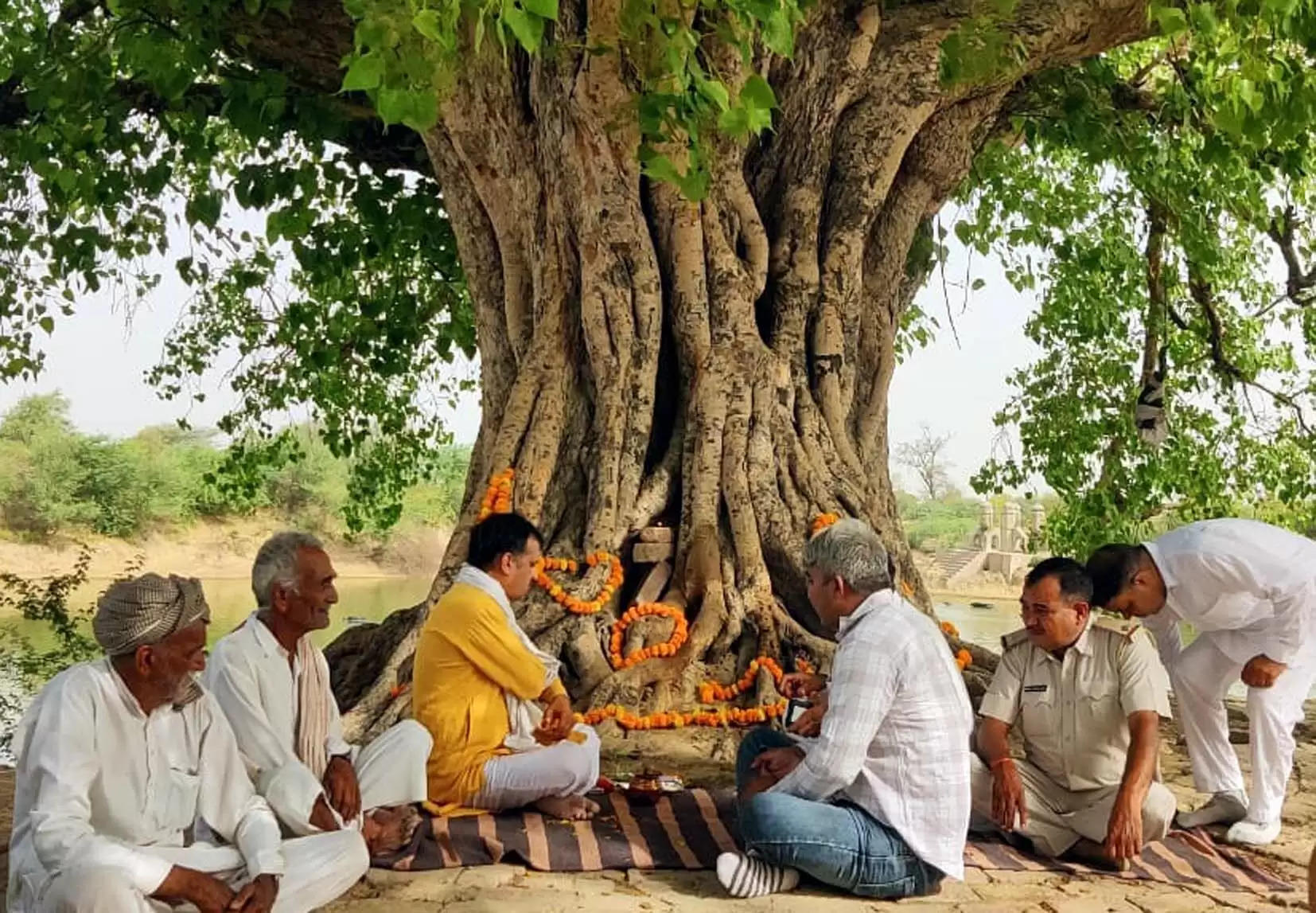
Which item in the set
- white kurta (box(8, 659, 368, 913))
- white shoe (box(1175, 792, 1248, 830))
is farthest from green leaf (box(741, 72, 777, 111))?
white shoe (box(1175, 792, 1248, 830))

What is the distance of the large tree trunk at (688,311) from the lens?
20.5 ft

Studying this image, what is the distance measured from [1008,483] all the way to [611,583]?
6.18 metres

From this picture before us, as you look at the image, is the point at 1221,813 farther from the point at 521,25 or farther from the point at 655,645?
the point at 521,25

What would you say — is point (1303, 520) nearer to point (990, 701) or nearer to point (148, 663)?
point (990, 701)

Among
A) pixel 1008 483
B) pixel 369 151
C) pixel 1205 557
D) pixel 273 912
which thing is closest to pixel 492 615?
pixel 273 912

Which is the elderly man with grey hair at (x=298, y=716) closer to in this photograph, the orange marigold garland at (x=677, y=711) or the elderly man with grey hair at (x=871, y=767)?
the elderly man with grey hair at (x=871, y=767)

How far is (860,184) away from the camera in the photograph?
23.2ft

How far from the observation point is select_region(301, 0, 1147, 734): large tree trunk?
247 inches

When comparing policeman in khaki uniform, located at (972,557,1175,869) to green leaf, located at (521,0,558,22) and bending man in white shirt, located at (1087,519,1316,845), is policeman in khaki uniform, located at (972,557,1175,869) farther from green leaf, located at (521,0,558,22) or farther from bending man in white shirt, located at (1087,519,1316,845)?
green leaf, located at (521,0,558,22)

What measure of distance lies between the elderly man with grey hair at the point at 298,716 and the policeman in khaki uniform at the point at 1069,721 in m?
1.90

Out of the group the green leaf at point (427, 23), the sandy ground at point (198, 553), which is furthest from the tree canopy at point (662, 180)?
the sandy ground at point (198, 553)

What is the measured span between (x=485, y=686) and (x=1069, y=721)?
1.92 m

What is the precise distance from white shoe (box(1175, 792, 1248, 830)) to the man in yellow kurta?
7.12ft

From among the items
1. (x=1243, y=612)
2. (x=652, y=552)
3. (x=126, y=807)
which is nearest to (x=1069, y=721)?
(x=1243, y=612)
